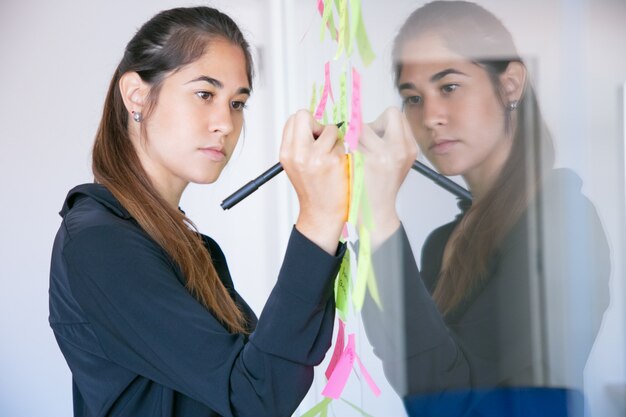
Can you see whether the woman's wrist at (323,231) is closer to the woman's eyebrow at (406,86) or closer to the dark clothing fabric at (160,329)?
the dark clothing fabric at (160,329)

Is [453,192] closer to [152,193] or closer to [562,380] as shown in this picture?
[562,380]

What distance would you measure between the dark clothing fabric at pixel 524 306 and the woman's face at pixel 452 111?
0.17 ft

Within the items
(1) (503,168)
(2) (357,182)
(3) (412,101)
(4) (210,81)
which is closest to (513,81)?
(1) (503,168)

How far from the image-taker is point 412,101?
2.09 feet

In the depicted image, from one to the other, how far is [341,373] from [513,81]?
53 centimetres

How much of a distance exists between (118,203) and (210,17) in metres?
0.38

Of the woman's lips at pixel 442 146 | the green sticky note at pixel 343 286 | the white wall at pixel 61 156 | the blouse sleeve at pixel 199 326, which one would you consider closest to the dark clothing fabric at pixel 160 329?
the blouse sleeve at pixel 199 326

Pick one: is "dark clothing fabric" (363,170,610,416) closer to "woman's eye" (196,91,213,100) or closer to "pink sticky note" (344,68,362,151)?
"pink sticky note" (344,68,362,151)

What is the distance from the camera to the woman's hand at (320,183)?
0.79 meters

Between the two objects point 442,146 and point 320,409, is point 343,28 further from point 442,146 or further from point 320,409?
point 320,409

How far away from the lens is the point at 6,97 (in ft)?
10.2

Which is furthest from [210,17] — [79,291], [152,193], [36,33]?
[36,33]

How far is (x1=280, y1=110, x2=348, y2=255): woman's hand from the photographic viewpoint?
0.79m

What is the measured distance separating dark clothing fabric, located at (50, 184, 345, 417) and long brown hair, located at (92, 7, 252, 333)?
4 cm
